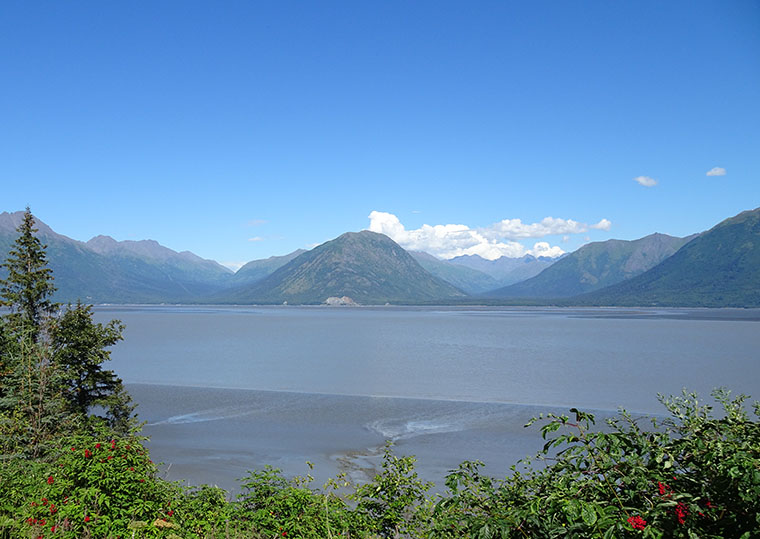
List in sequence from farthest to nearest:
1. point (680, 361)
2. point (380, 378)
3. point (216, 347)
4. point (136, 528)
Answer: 1. point (216, 347)
2. point (680, 361)
3. point (380, 378)
4. point (136, 528)

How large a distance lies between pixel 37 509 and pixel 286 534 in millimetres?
3455

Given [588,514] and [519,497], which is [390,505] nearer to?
[519,497]

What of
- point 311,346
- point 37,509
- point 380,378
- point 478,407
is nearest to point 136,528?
point 37,509

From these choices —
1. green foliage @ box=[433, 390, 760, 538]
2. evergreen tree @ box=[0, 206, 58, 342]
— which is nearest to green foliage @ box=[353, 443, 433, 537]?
green foliage @ box=[433, 390, 760, 538]

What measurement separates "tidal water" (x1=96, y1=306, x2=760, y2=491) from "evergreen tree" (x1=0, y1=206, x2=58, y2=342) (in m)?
9.49

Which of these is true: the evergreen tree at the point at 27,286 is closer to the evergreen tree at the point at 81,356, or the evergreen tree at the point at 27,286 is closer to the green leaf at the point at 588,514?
the evergreen tree at the point at 81,356

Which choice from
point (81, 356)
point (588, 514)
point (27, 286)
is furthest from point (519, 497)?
point (27, 286)

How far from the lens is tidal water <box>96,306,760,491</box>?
2864 centimetres

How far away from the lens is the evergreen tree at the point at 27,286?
2786 centimetres

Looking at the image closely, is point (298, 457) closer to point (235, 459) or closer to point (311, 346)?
point (235, 459)

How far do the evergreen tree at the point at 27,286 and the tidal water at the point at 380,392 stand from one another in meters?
9.49

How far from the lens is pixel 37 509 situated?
754 cm

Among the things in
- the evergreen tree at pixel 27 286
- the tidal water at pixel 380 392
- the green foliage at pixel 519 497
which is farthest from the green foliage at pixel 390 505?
the evergreen tree at pixel 27 286

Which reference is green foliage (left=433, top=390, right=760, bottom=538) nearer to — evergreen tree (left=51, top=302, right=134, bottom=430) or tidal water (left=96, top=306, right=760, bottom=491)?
tidal water (left=96, top=306, right=760, bottom=491)
